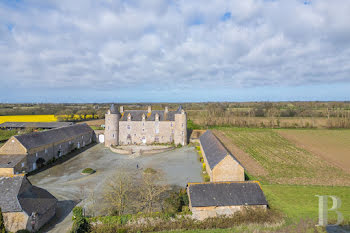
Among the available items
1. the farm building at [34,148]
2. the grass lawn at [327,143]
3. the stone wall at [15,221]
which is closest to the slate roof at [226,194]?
the stone wall at [15,221]

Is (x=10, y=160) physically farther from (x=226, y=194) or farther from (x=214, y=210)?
(x=226, y=194)

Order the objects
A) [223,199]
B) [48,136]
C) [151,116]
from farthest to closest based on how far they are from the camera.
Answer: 1. [151,116]
2. [48,136]
3. [223,199]

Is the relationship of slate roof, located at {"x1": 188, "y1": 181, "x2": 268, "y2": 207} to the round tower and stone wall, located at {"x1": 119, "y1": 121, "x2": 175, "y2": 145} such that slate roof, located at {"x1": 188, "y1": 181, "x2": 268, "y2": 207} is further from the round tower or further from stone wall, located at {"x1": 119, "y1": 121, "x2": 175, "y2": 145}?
the round tower

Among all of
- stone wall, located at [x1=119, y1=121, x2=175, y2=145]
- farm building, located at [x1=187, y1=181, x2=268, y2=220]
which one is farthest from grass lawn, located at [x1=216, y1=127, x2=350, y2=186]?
stone wall, located at [x1=119, y1=121, x2=175, y2=145]

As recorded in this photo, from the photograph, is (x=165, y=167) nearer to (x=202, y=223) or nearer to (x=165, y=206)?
(x=165, y=206)

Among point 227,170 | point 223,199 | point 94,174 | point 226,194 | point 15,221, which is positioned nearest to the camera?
point 15,221

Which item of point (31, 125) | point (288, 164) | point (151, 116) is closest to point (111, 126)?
point (151, 116)

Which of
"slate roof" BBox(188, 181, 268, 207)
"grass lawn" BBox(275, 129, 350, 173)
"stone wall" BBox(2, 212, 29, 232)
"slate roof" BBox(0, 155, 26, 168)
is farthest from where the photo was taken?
"grass lawn" BBox(275, 129, 350, 173)
